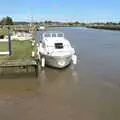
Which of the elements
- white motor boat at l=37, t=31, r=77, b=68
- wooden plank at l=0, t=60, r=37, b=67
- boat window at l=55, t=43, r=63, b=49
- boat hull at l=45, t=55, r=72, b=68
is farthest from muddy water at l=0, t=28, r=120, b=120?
boat window at l=55, t=43, r=63, b=49

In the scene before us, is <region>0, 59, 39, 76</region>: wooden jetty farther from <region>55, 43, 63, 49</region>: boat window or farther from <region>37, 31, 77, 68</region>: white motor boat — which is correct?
<region>55, 43, 63, 49</region>: boat window

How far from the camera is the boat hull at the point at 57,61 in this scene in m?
26.3

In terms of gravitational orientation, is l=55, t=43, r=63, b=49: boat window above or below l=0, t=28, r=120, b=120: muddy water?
above

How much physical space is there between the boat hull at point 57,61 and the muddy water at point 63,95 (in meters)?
0.46

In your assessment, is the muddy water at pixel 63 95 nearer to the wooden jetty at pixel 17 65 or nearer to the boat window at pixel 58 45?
the wooden jetty at pixel 17 65

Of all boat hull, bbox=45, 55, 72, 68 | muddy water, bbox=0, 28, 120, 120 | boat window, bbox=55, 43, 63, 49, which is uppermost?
boat window, bbox=55, 43, 63, 49

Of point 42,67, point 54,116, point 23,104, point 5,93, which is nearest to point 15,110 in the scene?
point 23,104

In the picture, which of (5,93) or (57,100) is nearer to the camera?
(57,100)

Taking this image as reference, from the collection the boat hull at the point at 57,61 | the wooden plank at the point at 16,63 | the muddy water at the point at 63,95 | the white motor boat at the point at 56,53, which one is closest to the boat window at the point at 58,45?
the white motor boat at the point at 56,53

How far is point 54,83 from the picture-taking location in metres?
22.8

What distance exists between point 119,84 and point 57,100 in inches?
215

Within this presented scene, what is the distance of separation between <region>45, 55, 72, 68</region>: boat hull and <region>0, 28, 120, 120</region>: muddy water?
458mm

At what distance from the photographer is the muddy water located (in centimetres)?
1582

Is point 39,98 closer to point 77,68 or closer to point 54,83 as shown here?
point 54,83
